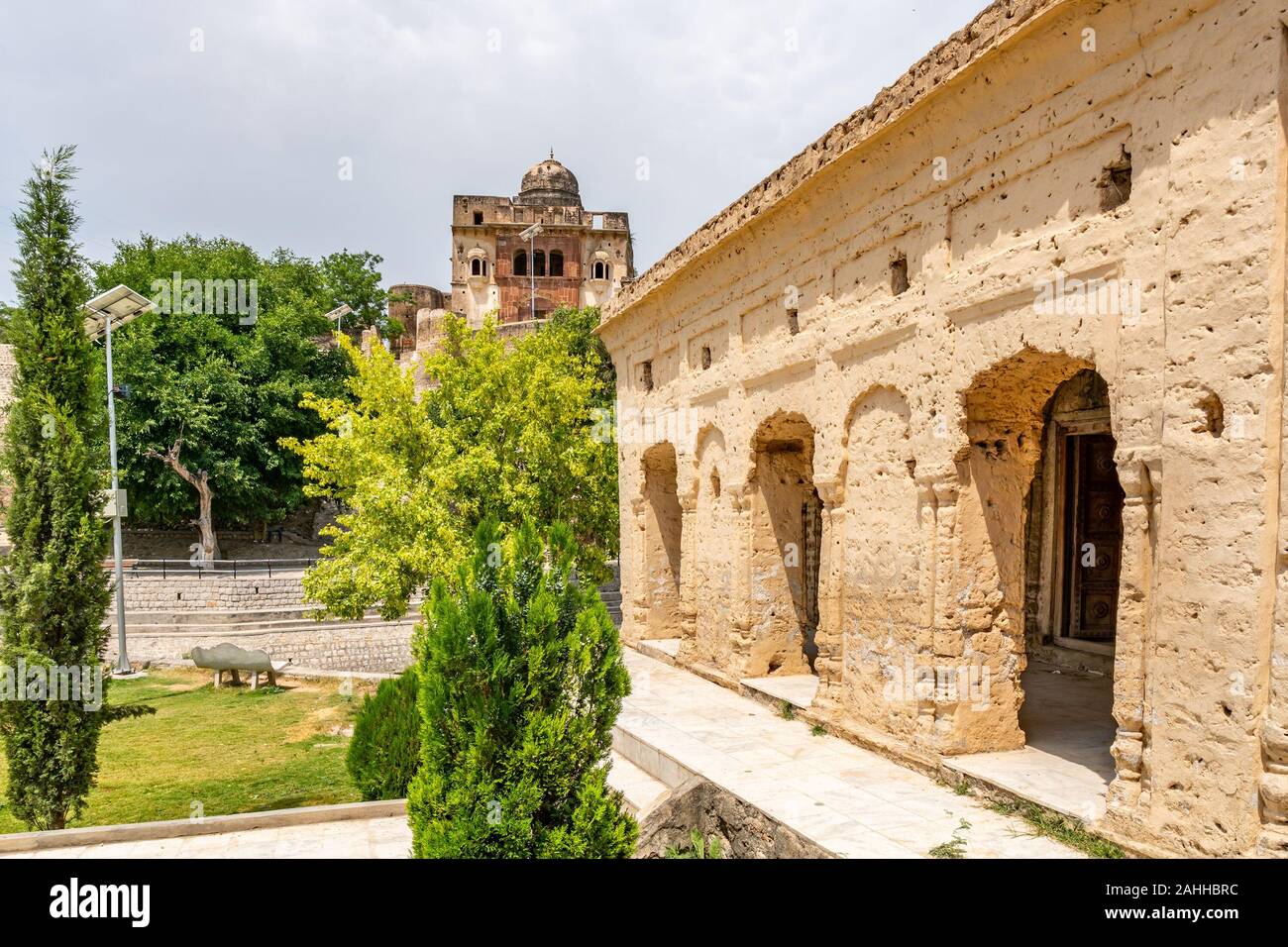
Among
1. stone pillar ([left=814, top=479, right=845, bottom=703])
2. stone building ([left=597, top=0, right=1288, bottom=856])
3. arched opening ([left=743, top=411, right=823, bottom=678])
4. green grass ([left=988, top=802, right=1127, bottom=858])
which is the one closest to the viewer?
stone building ([left=597, top=0, right=1288, bottom=856])

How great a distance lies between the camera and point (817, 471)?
33.0 feet

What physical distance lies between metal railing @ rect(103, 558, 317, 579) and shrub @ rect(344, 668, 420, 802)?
1615 cm

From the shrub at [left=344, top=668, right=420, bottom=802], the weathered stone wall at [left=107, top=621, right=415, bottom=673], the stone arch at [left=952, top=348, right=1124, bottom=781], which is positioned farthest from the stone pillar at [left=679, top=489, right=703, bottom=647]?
the weathered stone wall at [left=107, top=621, right=415, bottom=673]

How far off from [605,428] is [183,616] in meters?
12.0

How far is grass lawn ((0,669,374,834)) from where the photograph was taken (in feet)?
33.0

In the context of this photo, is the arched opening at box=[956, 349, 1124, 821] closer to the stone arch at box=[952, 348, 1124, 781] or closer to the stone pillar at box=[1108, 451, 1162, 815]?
the stone arch at box=[952, 348, 1124, 781]

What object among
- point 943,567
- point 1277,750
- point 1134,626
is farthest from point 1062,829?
point 943,567

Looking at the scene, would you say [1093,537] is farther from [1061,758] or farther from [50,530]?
[50,530]

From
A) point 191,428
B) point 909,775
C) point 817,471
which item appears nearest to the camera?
point 909,775

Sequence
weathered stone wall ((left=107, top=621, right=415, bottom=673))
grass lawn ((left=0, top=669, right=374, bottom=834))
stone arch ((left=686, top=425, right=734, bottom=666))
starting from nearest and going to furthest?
1. grass lawn ((left=0, top=669, right=374, bottom=834))
2. stone arch ((left=686, top=425, right=734, bottom=666))
3. weathered stone wall ((left=107, top=621, right=415, bottom=673))
